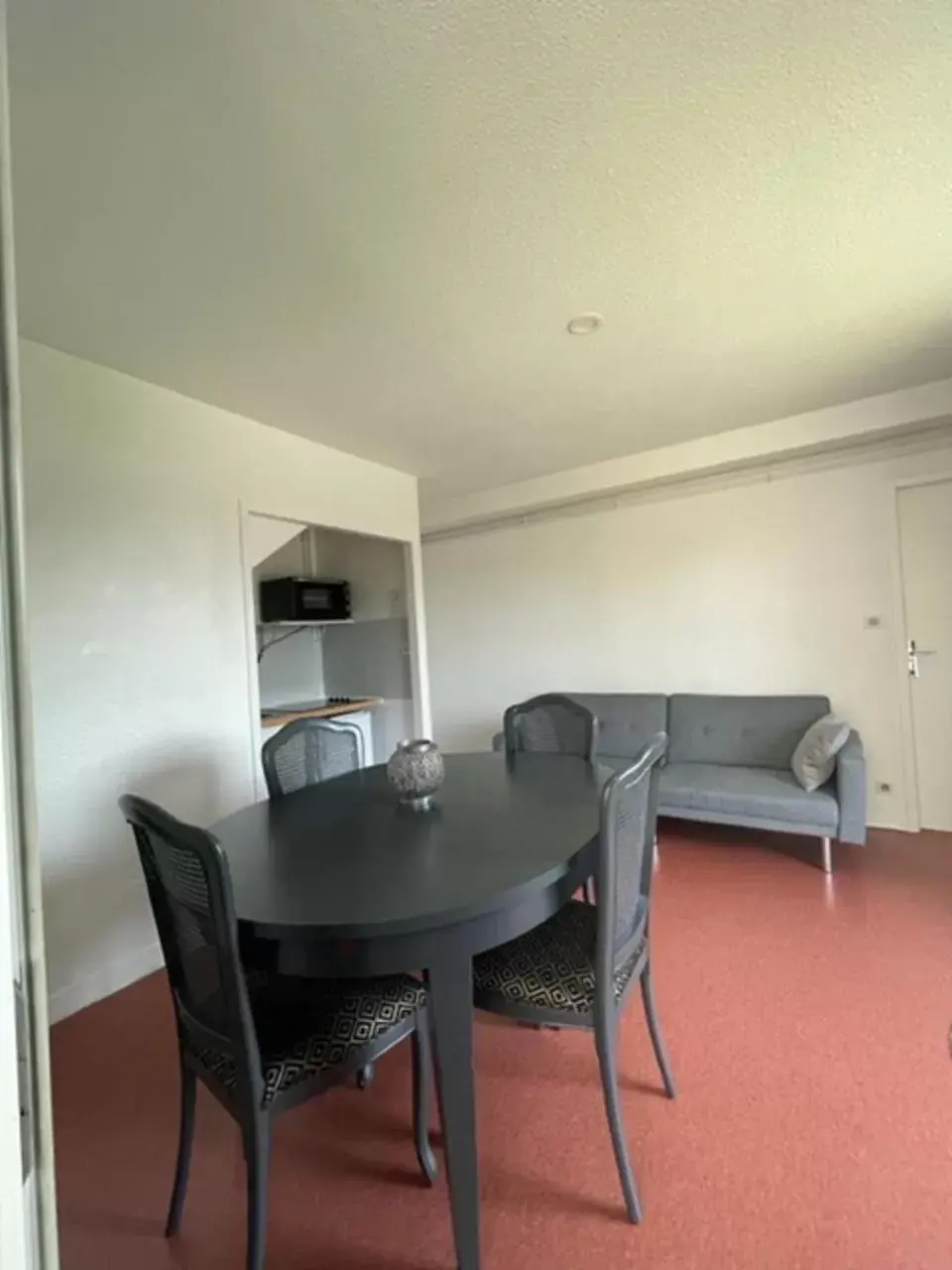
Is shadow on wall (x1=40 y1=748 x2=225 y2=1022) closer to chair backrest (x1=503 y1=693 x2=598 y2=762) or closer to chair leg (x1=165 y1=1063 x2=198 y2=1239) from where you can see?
chair leg (x1=165 y1=1063 x2=198 y2=1239)

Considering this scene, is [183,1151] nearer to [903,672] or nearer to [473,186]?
[473,186]

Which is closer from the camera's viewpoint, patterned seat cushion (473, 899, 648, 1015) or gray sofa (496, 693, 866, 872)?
patterned seat cushion (473, 899, 648, 1015)

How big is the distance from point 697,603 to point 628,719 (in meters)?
0.92

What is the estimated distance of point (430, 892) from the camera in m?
1.21

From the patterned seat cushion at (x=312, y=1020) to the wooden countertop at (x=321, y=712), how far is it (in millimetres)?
2103

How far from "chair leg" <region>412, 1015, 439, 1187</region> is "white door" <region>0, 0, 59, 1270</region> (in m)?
1.07

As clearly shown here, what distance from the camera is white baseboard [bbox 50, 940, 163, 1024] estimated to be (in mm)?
2178

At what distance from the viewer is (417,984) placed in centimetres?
146

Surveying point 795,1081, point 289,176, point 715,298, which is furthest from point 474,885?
point 715,298

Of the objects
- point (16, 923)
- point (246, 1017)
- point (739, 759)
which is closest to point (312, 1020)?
point (246, 1017)

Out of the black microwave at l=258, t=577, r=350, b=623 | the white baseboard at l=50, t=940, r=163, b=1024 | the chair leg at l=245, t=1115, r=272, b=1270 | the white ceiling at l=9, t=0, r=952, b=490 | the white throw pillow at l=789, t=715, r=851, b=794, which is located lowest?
the white baseboard at l=50, t=940, r=163, b=1024

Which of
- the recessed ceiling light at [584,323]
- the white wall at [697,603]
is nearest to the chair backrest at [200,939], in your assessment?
the recessed ceiling light at [584,323]

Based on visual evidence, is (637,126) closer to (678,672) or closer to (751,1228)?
(751,1228)

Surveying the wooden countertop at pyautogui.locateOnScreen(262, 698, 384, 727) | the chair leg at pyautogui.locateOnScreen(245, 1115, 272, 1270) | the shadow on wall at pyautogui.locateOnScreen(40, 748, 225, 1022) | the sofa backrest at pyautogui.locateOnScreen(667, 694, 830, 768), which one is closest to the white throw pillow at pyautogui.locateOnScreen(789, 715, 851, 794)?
the sofa backrest at pyautogui.locateOnScreen(667, 694, 830, 768)
